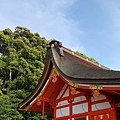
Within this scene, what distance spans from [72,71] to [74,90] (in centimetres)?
64

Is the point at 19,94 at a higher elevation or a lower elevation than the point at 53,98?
higher

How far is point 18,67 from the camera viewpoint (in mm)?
23453

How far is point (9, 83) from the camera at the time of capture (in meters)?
22.5

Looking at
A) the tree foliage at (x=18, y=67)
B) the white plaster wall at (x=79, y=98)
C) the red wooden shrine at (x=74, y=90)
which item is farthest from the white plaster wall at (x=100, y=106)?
the tree foliage at (x=18, y=67)

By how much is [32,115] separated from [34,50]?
708cm

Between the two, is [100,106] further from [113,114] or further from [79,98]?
[79,98]

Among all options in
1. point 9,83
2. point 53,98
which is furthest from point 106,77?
point 9,83

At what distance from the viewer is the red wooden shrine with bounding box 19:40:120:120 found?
6.34m

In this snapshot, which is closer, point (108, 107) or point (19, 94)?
point (108, 107)

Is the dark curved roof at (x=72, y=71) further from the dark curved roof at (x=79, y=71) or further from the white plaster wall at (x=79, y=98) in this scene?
the white plaster wall at (x=79, y=98)

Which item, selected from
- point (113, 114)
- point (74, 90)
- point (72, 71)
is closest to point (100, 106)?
point (113, 114)

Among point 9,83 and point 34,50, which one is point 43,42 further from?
point 9,83

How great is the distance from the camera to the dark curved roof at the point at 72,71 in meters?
6.18

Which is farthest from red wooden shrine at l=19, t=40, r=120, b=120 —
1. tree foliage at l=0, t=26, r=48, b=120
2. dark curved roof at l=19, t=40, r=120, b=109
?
tree foliage at l=0, t=26, r=48, b=120
